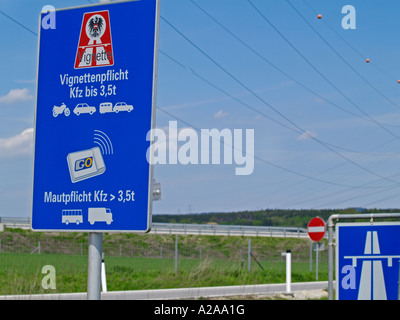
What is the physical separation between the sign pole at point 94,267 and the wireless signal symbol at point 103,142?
0.61 m

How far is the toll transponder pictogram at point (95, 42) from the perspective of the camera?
4.82 meters

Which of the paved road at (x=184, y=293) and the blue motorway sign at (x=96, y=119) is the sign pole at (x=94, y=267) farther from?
the paved road at (x=184, y=293)

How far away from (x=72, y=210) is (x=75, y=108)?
0.74m

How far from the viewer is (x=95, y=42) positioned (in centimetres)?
482

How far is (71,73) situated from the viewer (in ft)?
16.1

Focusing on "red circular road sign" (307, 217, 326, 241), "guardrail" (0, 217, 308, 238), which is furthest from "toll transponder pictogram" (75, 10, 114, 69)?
"guardrail" (0, 217, 308, 238)

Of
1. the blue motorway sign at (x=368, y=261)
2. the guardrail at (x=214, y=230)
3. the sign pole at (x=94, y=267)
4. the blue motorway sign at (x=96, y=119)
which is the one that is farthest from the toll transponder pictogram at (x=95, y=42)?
the guardrail at (x=214, y=230)

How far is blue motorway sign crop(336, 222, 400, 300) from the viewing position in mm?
6570

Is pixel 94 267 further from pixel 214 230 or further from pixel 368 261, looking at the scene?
pixel 214 230

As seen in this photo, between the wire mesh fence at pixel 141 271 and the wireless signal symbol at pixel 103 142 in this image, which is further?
the wire mesh fence at pixel 141 271

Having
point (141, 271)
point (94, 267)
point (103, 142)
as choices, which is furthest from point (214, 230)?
point (103, 142)

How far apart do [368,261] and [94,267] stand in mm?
3135
